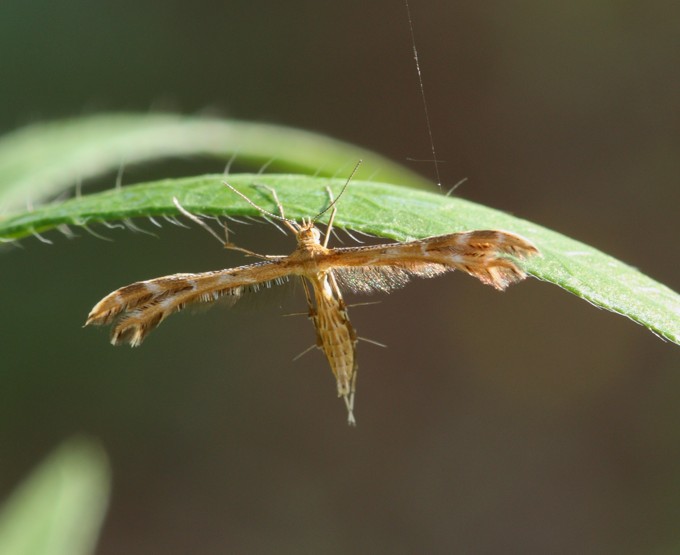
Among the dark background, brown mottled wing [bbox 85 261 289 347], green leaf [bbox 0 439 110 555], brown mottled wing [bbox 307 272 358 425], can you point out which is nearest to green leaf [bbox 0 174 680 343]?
brown mottled wing [bbox 85 261 289 347]

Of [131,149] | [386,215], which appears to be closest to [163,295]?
[386,215]

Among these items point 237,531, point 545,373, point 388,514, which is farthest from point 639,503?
point 237,531

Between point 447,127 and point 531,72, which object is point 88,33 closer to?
point 447,127

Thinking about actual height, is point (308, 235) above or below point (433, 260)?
above

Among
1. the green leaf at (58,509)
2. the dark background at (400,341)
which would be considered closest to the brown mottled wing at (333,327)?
the green leaf at (58,509)

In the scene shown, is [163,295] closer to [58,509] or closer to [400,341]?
[58,509]
